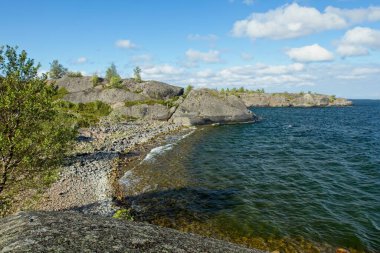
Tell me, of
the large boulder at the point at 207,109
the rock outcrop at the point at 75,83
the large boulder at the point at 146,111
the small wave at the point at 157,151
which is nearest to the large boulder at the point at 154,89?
the large boulder at the point at 146,111

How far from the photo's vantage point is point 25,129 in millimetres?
17859

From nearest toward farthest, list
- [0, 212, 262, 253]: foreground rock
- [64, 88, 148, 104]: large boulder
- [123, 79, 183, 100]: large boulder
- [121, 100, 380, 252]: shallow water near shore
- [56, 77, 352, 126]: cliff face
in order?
[0, 212, 262, 253]: foreground rock, [121, 100, 380, 252]: shallow water near shore, [56, 77, 352, 126]: cliff face, [64, 88, 148, 104]: large boulder, [123, 79, 183, 100]: large boulder

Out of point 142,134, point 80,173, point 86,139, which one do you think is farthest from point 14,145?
point 142,134

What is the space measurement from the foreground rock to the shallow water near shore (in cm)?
1614

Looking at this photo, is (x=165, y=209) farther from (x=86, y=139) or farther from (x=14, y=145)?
(x=86, y=139)

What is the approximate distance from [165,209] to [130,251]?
72.1 ft

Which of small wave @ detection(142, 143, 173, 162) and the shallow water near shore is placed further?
small wave @ detection(142, 143, 173, 162)

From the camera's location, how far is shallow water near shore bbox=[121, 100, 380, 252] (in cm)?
2353

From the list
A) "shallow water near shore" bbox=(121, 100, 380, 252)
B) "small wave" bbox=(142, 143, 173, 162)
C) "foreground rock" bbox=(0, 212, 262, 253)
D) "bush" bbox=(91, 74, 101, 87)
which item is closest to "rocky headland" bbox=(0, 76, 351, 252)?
"foreground rock" bbox=(0, 212, 262, 253)

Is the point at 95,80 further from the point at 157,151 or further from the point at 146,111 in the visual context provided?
the point at 157,151

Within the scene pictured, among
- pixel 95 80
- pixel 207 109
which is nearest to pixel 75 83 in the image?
pixel 95 80

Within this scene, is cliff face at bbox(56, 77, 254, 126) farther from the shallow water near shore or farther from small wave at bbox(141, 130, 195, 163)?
the shallow water near shore

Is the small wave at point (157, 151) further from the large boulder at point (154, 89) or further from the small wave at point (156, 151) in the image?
the large boulder at point (154, 89)

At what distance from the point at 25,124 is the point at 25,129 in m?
0.30
